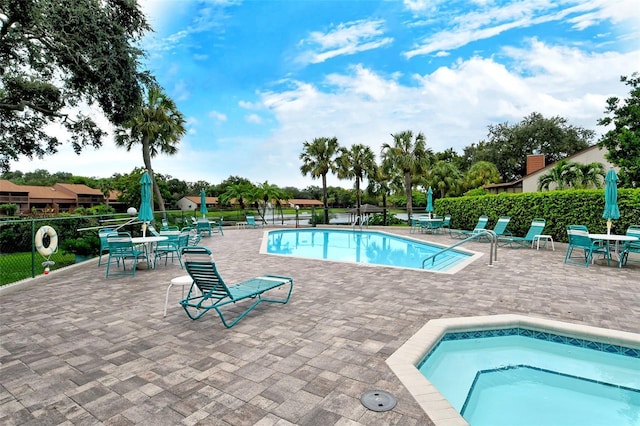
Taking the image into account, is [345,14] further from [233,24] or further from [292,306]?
[292,306]

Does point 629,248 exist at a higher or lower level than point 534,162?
lower

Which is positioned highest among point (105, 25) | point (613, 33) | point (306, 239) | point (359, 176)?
point (613, 33)

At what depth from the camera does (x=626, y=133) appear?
17.1m

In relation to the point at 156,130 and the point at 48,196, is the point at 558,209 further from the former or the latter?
the point at 48,196

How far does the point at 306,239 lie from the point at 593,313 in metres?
13.2

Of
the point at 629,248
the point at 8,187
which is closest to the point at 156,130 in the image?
the point at 629,248

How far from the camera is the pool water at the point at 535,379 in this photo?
2875 millimetres

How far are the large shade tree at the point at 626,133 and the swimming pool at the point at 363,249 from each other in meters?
12.0

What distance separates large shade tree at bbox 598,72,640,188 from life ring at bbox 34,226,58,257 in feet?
73.8

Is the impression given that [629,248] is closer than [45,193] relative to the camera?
Yes

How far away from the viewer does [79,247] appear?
8758 millimetres

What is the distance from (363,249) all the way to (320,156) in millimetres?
12751

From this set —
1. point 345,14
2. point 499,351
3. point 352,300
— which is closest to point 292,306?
point 352,300

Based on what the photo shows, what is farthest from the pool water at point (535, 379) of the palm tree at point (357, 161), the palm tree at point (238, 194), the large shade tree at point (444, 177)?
the large shade tree at point (444, 177)
